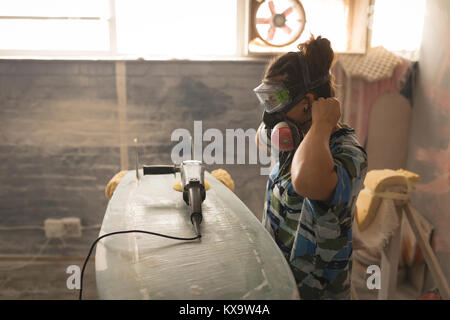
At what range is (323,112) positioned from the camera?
0.98m

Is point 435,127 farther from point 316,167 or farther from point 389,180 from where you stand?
point 316,167

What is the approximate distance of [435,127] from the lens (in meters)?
2.37

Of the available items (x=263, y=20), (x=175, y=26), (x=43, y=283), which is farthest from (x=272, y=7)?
(x=43, y=283)

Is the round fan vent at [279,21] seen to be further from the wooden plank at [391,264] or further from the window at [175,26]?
the wooden plank at [391,264]

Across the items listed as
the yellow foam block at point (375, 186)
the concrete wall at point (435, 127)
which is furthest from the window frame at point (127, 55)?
the yellow foam block at point (375, 186)

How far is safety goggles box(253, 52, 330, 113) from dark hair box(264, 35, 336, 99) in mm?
11

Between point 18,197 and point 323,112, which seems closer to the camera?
point 323,112

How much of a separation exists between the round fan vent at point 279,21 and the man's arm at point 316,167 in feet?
5.76

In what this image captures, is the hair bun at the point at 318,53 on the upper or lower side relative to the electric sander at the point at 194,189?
upper

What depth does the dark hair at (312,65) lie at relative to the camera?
3.54 ft

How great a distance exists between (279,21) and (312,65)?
157 centimetres
